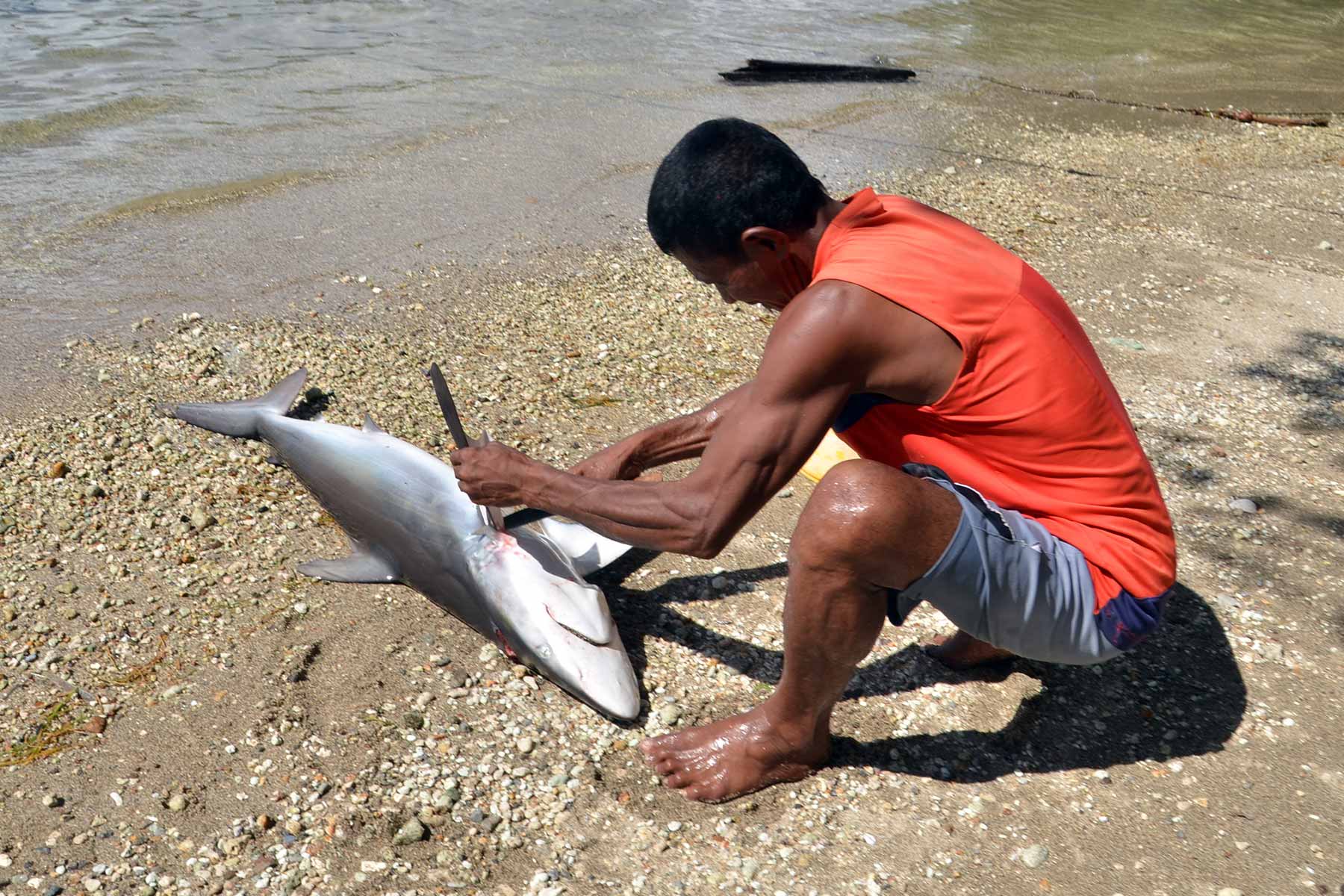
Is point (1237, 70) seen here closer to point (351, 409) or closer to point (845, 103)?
point (845, 103)

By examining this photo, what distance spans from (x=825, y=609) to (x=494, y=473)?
89 centimetres

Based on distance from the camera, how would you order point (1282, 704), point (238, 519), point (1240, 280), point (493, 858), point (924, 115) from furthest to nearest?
point (924, 115), point (1240, 280), point (238, 519), point (1282, 704), point (493, 858)

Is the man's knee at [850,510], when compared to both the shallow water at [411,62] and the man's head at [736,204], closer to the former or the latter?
the man's head at [736,204]

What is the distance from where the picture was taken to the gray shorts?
2.53m

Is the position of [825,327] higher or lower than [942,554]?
higher

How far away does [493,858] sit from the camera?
2.76 metres

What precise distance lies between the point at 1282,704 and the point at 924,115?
818 cm

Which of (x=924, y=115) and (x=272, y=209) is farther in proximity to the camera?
(x=924, y=115)

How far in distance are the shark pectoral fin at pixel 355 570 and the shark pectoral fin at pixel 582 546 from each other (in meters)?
0.52

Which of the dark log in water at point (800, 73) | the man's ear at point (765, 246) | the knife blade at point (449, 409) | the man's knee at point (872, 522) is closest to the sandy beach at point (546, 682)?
the knife blade at point (449, 409)

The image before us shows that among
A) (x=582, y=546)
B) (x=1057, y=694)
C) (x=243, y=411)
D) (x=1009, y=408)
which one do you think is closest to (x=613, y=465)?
(x=582, y=546)

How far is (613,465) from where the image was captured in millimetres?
3414

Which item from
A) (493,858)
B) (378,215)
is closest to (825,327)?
(493,858)

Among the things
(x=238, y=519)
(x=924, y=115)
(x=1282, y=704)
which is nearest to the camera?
(x=1282, y=704)
